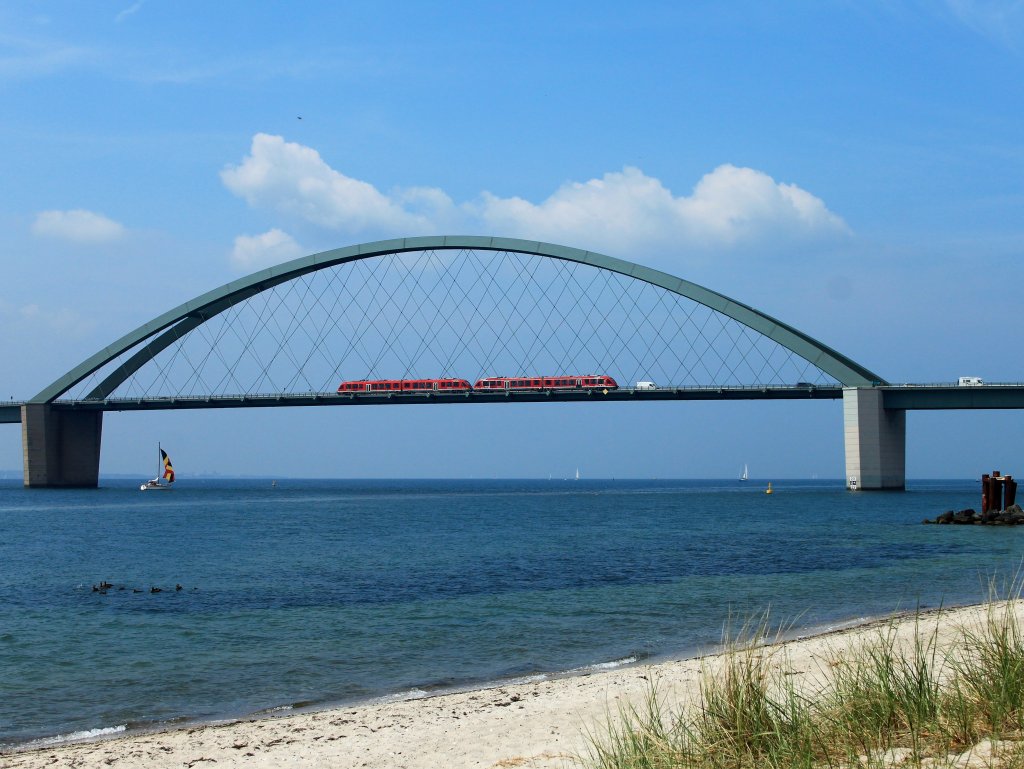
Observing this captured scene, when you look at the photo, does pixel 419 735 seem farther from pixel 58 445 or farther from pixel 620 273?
pixel 58 445

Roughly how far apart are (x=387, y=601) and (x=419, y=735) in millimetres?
13589

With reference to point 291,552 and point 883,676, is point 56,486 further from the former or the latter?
point 883,676

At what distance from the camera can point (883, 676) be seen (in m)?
7.93

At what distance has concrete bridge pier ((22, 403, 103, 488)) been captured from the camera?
10969cm

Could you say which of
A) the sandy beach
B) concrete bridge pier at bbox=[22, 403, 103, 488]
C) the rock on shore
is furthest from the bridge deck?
the sandy beach

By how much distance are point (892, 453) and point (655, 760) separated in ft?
288

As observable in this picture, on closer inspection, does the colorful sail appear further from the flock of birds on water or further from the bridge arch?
the flock of birds on water

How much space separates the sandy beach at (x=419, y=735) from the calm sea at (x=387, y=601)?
1281mm

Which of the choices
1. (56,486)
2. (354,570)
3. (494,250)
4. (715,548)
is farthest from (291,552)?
(56,486)

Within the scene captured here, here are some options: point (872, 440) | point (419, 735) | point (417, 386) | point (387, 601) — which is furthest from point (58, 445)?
point (419, 735)

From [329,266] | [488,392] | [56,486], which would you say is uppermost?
[329,266]

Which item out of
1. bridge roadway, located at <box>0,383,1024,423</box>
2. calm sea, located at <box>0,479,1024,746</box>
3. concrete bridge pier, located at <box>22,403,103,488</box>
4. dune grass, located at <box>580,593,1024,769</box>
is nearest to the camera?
dune grass, located at <box>580,593,1024,769</box>

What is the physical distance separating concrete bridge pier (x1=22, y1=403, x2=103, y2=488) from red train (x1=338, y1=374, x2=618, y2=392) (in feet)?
129

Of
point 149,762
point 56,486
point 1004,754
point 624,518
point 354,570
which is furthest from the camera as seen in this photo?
point 56,486
